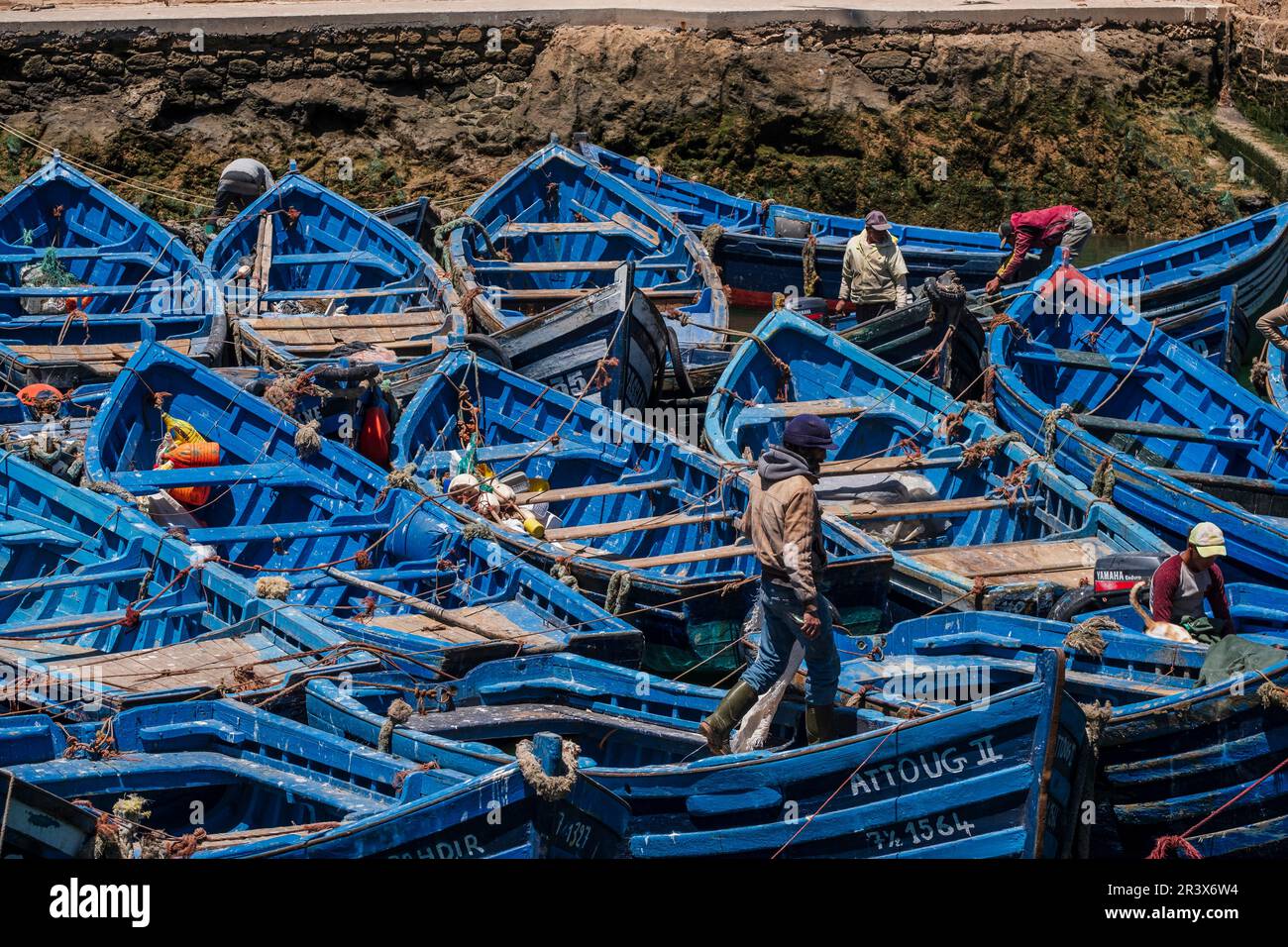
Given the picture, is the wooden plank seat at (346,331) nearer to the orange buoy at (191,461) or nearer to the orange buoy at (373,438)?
the orange buoy at (373,438)

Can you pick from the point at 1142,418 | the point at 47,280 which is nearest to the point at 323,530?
the point at 47,280

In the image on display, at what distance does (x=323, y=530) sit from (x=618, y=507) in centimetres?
257

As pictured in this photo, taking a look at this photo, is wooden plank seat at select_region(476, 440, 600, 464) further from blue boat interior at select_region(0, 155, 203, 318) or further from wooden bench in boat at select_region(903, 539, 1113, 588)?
blue boat interior at select_region(0, 155, 203, 318)

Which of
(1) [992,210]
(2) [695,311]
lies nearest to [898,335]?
(2) [695,311]

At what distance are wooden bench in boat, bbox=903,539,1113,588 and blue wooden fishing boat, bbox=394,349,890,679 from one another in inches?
23.7

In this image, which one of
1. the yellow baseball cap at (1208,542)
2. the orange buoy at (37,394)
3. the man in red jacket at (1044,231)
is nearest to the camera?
the yellow baseball cap at (1208,542)

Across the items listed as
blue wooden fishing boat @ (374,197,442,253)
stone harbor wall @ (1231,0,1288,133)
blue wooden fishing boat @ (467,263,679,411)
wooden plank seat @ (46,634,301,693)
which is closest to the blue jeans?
wooden plank seat @ (46,634,301,693)

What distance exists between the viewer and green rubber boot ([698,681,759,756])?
10852mm

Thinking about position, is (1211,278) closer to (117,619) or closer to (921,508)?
(921,508)

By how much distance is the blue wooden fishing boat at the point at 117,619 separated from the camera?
38.7ft

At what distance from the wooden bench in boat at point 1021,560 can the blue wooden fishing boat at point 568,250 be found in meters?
5.48

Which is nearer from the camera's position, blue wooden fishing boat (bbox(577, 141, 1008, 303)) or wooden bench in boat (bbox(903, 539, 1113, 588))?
wooden bench in boat (bbox(903, 539, 1113, 588))

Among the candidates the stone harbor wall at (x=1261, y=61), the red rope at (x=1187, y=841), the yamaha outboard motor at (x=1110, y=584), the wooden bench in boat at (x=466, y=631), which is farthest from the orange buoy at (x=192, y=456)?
the stone harbor wall at (x=1261, y=61)

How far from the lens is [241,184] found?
2270cm
